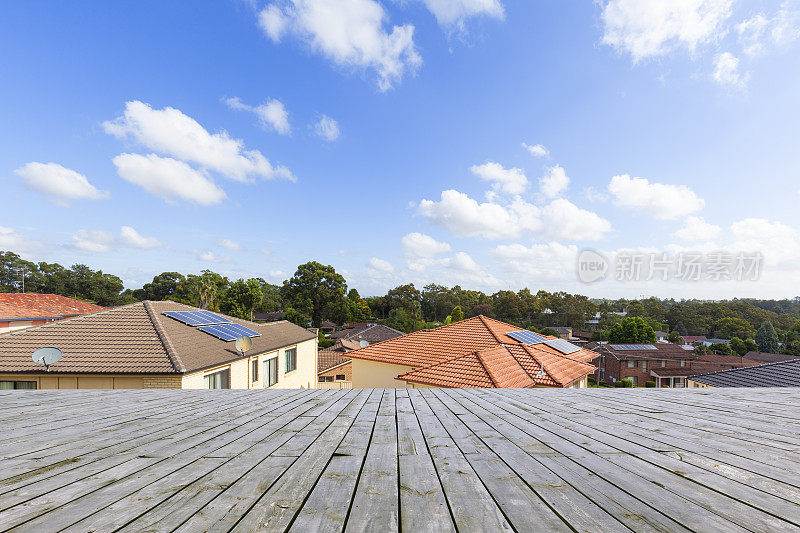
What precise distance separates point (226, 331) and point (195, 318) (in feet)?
6.25

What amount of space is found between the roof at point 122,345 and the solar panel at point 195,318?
47 centimetres

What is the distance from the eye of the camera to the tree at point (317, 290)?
50938 mm

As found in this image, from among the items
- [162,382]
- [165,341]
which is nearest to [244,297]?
[165,341]

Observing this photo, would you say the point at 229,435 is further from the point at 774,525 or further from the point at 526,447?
the point at 774,525

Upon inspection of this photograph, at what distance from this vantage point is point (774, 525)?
131cm

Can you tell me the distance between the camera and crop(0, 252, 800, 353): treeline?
47463mm

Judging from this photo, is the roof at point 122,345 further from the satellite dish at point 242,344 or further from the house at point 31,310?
the house at point 31,310

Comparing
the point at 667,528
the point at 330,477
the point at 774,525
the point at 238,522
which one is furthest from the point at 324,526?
the point at 774,525

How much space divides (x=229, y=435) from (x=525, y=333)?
55.4 feet

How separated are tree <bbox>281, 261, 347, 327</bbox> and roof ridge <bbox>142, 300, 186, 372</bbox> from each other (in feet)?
123

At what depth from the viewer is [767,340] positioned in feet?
158

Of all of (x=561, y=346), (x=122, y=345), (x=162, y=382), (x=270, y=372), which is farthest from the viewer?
(x=561, y=346)

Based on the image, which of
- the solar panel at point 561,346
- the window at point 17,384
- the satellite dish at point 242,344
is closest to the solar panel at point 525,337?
the solar panel at point 561,346

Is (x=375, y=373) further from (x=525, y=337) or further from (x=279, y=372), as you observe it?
(x=525, y=337)
